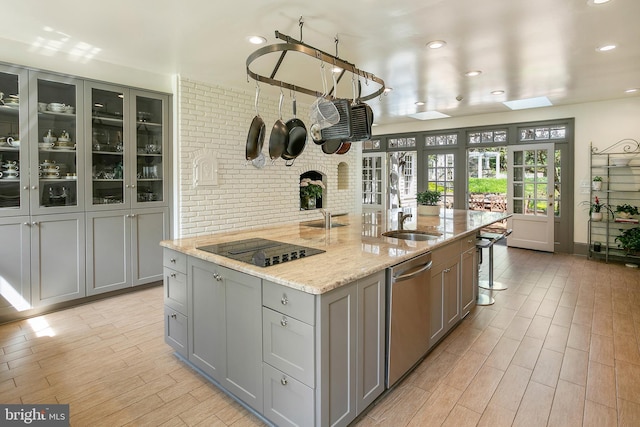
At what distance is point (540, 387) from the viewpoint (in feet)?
7.30

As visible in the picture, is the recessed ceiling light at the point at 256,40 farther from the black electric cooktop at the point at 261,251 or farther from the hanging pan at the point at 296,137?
the black electric cooktop at the point at 261,251

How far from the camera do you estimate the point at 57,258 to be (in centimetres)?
350

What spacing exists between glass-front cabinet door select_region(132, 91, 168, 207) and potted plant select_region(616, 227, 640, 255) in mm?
6608

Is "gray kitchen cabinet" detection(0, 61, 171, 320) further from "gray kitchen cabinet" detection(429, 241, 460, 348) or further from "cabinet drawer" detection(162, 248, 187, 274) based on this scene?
"gray kitchen cabinet" detection(429, 241, 460, 348)

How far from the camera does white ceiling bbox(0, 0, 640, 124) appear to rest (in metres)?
2.56

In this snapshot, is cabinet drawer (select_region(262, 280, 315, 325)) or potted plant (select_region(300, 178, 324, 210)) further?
potted plant (select_region(300, 178, 324, 210))

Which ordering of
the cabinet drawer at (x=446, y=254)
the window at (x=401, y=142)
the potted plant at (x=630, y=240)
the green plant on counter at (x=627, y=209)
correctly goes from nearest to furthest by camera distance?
the cabinet drawer at (x=446, y=254), the potted plant at (x=630, y=240), the green plant on counter at (x=627, y=209), the window at (x=401, y=142)

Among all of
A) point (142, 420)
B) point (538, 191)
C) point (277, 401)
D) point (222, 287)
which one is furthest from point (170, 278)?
point (538, 191)

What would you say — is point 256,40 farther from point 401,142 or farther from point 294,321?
point 401,142

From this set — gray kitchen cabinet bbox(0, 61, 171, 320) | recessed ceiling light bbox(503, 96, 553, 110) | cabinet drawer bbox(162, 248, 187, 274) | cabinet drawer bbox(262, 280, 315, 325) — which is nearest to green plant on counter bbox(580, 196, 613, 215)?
recessed ceiling light bbox(503, 96, 553, 110)

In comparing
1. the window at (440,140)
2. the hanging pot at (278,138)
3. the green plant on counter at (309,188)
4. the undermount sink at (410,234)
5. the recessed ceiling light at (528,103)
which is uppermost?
the recessed ceiling light at (528,103)

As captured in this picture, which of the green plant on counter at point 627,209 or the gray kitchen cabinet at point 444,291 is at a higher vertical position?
the green plant on counter at point 627,209

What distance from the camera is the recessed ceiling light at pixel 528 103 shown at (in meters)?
5.85

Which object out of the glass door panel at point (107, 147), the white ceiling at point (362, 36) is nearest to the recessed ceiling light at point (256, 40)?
the white ceiling at point (362, 36)
